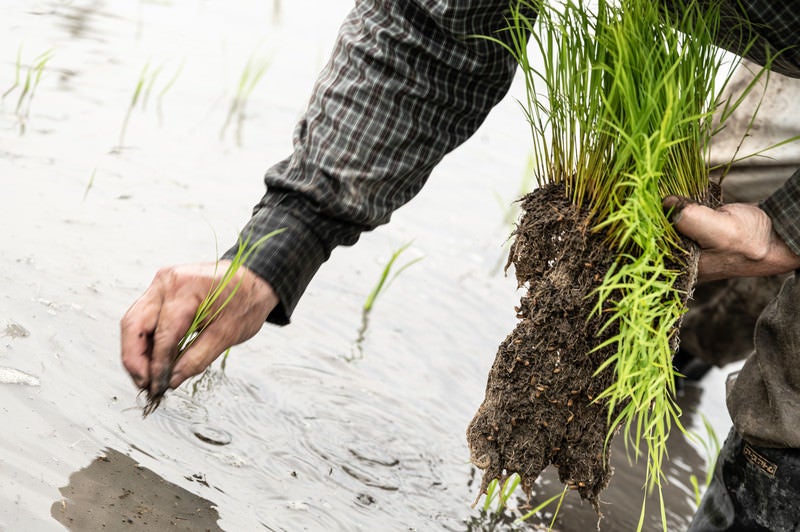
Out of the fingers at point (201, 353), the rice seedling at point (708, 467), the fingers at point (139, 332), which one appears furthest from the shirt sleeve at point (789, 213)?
the fingers at point (139, 332)

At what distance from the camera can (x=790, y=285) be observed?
196 cm

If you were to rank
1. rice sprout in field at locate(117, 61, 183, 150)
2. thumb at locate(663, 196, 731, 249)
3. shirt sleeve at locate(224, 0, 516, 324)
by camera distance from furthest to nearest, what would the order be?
rice sprout in field at locate(117, 61, 183, 150), shirt sleeve at locate(224, 0, 516, 324), thumb at locate(663, 196, 731, 249)

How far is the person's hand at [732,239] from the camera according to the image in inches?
68.2

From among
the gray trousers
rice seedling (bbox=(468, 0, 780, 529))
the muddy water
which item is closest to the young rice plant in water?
rice seedling (bbox=(468, 0, 780, 529))

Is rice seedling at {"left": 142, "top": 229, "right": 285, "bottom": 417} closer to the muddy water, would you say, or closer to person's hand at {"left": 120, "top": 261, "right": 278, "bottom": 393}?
person's hand at {"left": 120, "top": 261, "right": 278, "bottom": 393}

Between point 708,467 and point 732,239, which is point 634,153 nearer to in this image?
point 732,239

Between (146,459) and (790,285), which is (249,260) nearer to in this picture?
(146,459)

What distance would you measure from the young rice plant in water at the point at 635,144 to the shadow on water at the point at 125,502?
0.85 m

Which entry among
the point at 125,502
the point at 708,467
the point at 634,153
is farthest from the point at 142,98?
the point at 634,153

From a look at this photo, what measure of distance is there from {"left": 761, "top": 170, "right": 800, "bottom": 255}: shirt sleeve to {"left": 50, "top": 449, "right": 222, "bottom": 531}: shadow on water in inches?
49.3

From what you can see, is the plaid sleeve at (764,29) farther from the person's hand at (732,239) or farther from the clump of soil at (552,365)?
the clump of soil at (552,365)

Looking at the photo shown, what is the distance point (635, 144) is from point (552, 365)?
454 millimetres

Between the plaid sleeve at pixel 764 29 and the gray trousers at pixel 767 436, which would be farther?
the gray trousers at pixel 767 436

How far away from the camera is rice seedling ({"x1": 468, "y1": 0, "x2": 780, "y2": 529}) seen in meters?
1.62
